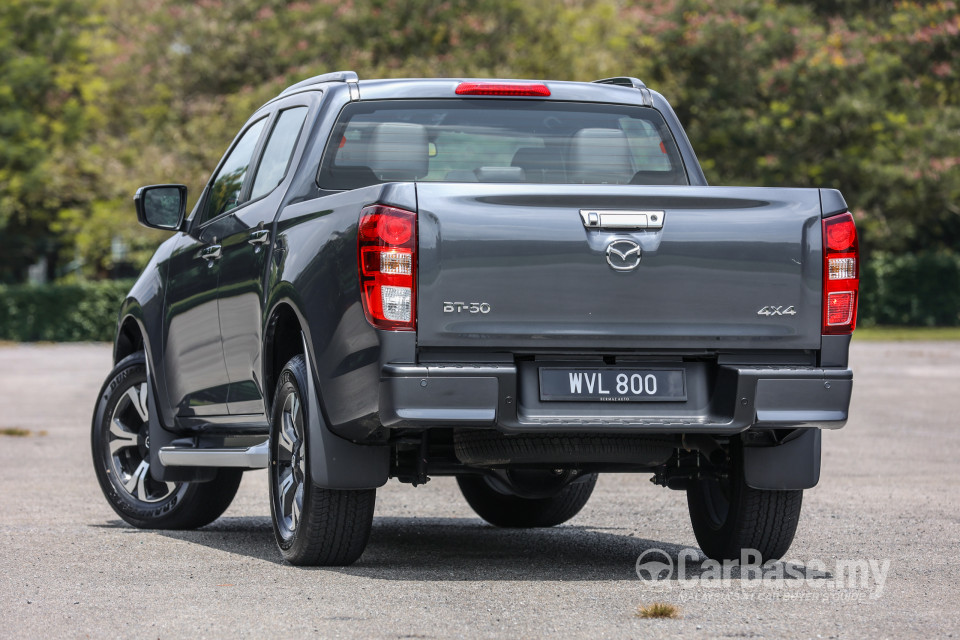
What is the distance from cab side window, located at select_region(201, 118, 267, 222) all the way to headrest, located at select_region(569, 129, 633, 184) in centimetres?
168

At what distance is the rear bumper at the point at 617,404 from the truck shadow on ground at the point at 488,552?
788mm

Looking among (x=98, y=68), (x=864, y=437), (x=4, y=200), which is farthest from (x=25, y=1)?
(x=864, y=437)

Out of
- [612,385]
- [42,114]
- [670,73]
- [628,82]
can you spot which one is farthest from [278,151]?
[42,114]

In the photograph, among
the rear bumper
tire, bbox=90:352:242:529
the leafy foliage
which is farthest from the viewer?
the leafy foliage

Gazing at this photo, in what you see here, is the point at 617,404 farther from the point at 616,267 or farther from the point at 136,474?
the point at 136,474

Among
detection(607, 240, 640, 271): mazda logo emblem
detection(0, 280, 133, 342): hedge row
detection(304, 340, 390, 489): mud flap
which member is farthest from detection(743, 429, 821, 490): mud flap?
detection(0, 280, 133, 342): hedge row

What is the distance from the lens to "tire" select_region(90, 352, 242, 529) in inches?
326

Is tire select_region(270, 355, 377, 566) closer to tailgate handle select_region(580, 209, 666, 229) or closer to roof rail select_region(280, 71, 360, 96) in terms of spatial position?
tailgate handle select_region(580, 209, 666, 229)

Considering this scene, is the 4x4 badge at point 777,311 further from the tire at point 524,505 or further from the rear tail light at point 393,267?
the tire at point 524,505

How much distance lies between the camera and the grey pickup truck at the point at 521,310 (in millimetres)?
5859

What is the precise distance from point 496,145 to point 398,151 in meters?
0.43

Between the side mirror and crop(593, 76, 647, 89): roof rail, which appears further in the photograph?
the side mirror

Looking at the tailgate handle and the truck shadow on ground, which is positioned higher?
the tailgate handle

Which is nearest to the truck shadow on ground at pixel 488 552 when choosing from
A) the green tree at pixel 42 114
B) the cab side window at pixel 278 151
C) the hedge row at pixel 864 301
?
the cab side window at pixel 278 151
